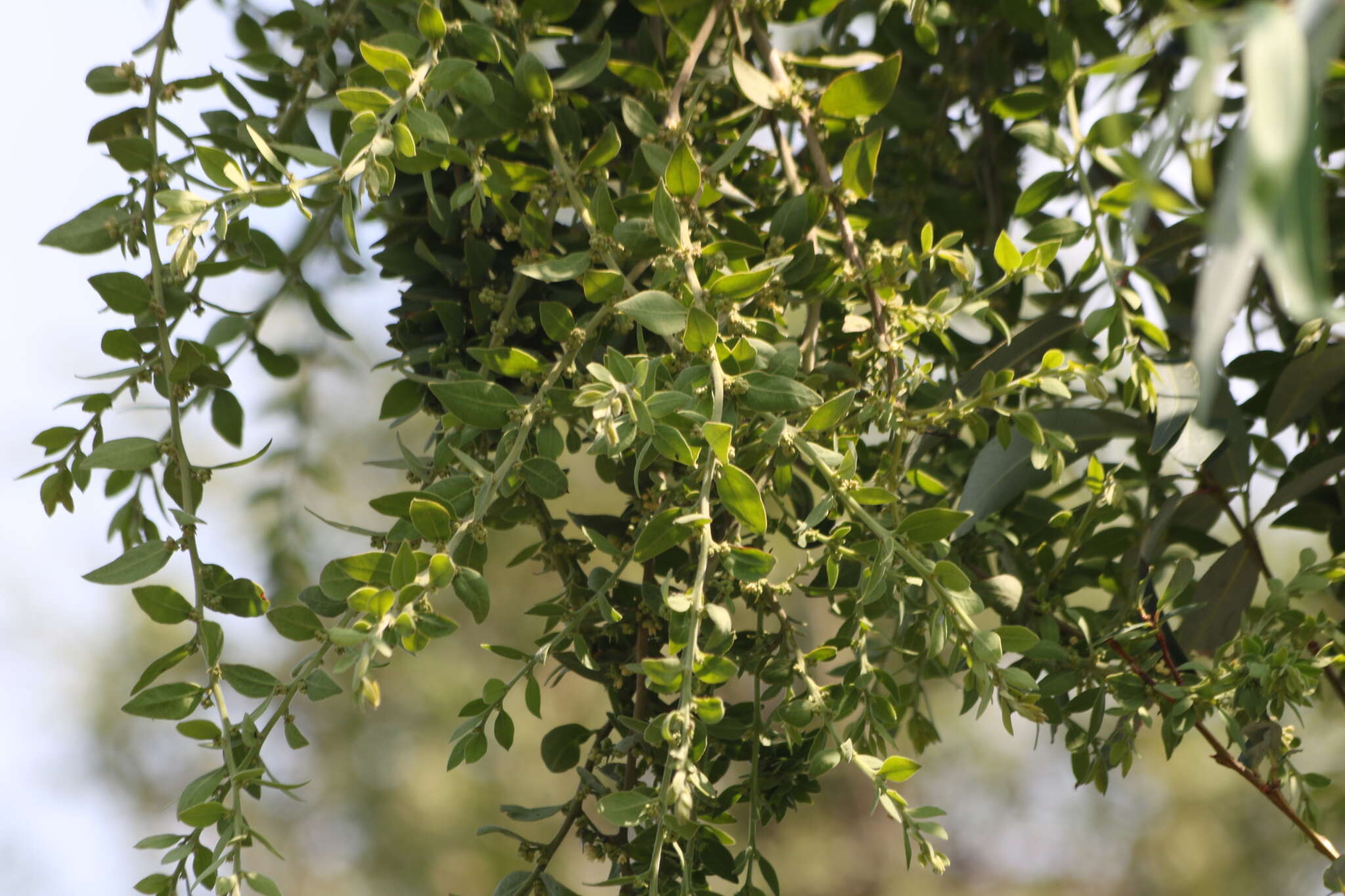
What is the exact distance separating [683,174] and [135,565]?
196 mm

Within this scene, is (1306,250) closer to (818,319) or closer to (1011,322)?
(818,319)

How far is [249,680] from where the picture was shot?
0.99 ft

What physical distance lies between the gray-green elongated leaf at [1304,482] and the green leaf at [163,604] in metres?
0.39

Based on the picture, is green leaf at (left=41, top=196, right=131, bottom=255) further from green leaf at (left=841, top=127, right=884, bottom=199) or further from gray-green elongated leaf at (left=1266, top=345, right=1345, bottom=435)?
gray-green elongated leaf at (left=1266, top=345, right=1345, bottom=435)

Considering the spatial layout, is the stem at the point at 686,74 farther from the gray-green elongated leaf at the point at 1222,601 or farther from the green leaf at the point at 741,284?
the gray-green elongated leaf at the point at 1222,601

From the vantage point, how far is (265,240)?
398 millimetres

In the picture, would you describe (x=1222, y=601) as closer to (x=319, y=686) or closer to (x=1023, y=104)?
(x=1023, y=104)

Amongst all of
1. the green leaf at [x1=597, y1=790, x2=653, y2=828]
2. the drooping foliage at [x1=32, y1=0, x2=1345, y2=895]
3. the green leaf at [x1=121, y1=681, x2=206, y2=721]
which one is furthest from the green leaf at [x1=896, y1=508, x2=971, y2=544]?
the green leaf at [x1=121, y1=681, x2=206, y2=721]

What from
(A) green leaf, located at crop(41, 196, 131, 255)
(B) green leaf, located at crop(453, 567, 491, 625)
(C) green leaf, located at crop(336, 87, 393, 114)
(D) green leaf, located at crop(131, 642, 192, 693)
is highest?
(A) green leaf, located at crop(41, 196, 131, 255)

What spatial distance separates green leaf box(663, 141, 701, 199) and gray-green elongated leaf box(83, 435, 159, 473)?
0.60 feet

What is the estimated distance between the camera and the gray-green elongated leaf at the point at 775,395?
259 mm

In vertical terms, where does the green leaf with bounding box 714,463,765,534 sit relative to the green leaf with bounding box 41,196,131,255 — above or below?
below

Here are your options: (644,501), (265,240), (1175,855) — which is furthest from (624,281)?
(1175,855)

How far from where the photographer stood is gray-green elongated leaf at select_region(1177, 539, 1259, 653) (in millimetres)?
413
